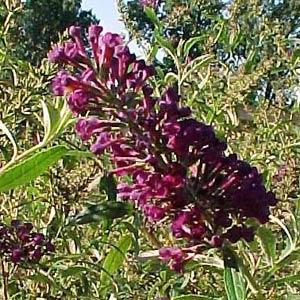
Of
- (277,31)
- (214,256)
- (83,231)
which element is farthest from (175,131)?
(277,31)

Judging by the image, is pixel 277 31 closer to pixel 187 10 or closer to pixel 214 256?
pixel 187 10

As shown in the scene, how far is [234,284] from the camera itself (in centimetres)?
120

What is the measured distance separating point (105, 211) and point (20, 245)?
0.84ft

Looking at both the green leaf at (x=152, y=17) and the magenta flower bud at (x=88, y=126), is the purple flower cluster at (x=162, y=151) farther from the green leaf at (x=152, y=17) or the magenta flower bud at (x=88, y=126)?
the green leaf at (x=152, y=17)

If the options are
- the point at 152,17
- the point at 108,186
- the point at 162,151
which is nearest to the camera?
the point at 162,151

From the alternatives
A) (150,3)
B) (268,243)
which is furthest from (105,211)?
(150,3)

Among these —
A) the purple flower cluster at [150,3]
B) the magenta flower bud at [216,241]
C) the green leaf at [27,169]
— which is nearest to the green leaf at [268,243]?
the magenta flower bud at [216,241]

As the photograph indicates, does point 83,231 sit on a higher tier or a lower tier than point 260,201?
higher

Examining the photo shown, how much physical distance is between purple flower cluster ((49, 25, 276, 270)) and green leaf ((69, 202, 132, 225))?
262 mm

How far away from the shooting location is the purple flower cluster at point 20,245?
162 cm

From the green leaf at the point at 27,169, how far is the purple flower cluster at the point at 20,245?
18.1 inches

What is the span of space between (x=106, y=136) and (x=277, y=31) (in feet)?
5.99

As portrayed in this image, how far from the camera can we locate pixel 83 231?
2424 millimetres

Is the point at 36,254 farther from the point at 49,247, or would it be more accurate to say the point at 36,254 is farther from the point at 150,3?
the point at 150,3
